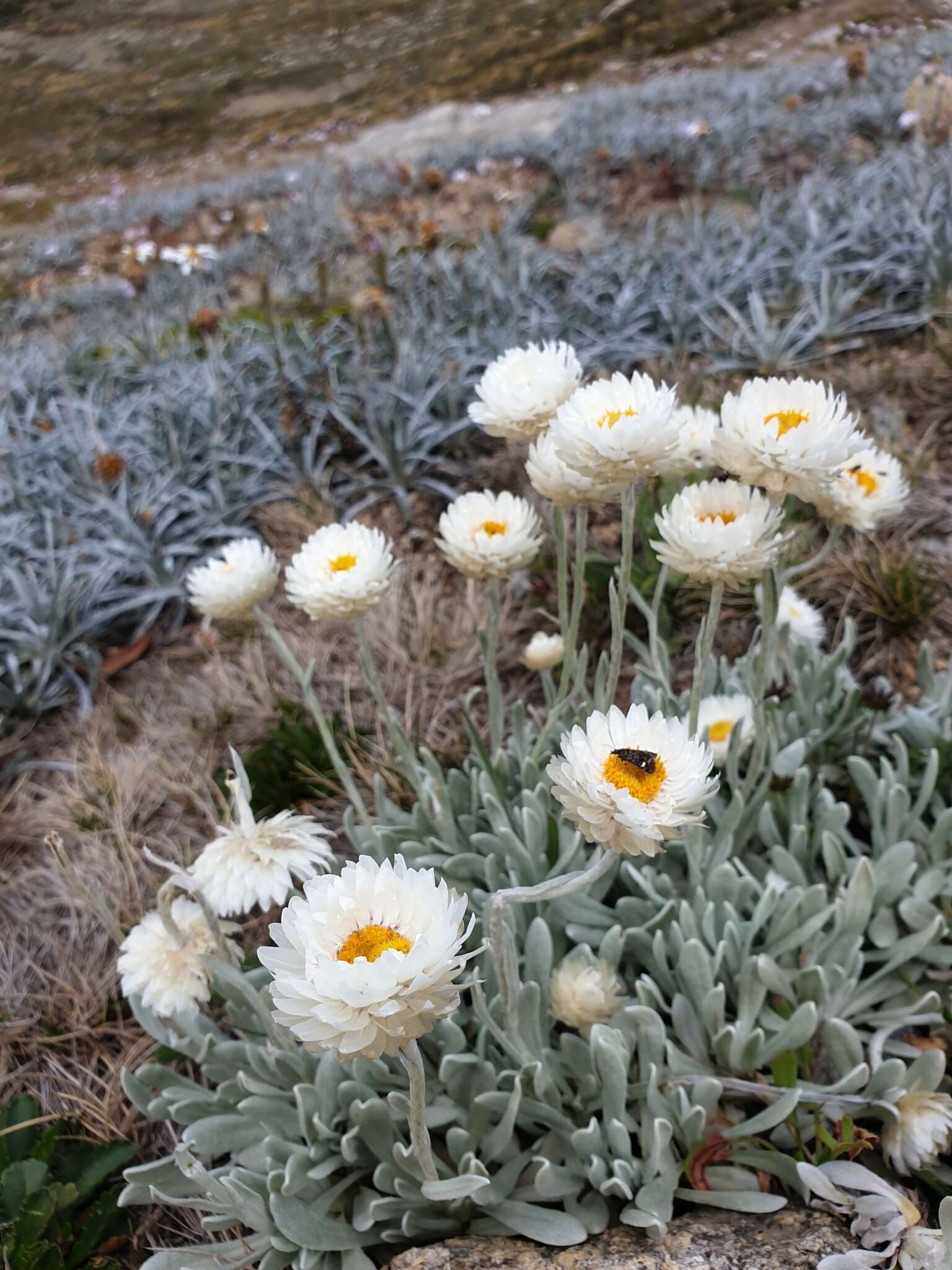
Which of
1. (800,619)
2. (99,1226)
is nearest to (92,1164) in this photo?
(99,1226)

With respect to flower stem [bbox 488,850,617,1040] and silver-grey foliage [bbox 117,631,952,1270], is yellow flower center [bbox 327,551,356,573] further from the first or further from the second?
flower stem [bbox 488,850,617,1040]

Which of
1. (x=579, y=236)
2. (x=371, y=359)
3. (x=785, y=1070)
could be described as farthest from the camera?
(x=579, y=236)

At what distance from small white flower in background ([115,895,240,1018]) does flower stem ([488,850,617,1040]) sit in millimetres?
490

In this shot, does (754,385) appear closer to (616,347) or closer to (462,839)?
(462,839)

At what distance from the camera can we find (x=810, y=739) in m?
1.84

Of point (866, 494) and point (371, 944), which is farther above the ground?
point (371, 944)

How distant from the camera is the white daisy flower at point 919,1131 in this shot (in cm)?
129

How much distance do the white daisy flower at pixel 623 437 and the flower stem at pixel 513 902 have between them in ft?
1.66

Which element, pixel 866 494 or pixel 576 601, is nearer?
pixel 576 601

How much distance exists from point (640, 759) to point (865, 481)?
1.06m

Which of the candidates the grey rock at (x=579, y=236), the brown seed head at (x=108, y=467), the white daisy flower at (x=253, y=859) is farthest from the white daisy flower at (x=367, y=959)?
the grey rock at (x=579, y=236)

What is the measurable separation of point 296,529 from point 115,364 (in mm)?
2541

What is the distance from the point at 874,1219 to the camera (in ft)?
3.88

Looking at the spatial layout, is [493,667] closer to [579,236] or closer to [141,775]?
[141,775]
